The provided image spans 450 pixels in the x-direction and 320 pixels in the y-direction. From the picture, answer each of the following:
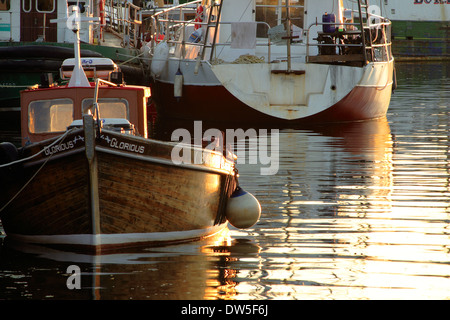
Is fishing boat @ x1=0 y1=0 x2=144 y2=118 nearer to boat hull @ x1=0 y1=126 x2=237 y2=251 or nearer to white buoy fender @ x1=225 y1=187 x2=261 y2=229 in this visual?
white buoy fender @ x1=225 y1=187 x2=261 y2=229

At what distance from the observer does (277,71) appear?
801 inches

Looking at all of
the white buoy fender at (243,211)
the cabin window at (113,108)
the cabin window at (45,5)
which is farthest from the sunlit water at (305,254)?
the cabin window at (45,5)

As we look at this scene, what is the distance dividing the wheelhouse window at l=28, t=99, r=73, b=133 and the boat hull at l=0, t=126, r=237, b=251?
1065 mm

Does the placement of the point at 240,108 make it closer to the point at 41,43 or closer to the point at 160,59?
the point at 160,59

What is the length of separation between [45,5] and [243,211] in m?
16.9

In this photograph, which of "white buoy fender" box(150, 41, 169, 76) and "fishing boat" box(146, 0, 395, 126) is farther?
"white buoy fender" box(150, 41, 169, 76)

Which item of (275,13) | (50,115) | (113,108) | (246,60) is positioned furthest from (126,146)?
(275,13)

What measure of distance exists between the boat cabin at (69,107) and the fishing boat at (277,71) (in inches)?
379

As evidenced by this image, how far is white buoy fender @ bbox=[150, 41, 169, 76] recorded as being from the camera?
23594mm

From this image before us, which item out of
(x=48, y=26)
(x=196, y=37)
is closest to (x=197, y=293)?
(x=196, y=37)

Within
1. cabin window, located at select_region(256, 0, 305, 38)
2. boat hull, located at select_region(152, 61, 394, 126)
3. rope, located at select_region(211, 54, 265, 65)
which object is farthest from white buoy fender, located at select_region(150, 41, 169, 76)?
rope, located at select_region(211, 54, 265, 65)

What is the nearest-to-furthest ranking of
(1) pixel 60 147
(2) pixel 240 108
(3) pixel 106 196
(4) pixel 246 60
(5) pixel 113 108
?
(1) pixel 60 147 < (3) pixel 106 196 < (5) pixel 113 108 < (4) pixel 246 60 < (2) pixel 240 108

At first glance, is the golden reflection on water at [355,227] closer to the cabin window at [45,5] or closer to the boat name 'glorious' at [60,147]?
the boat name 'glorious' at [60,147]

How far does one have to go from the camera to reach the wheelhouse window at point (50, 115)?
10.3m
